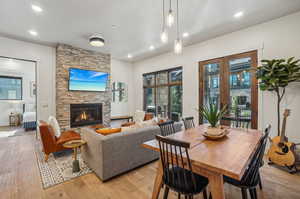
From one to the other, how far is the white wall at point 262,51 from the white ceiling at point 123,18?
0.76ft

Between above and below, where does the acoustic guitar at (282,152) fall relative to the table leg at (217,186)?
below

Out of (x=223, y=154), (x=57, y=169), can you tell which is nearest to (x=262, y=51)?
(x=223, y=154)

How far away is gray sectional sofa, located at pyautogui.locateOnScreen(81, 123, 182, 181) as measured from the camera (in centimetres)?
217

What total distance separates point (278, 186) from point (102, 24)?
184 inches

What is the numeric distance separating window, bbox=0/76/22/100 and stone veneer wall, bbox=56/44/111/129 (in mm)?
4260

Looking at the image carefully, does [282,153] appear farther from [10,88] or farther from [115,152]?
[10,88]

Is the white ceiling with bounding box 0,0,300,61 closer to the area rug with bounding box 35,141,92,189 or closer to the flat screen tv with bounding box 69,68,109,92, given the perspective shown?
the flat screen tv with bounding box 69,68,109,92

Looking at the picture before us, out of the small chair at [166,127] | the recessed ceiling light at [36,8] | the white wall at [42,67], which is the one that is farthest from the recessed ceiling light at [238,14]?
the white wall at [42,67]

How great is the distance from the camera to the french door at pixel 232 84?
3439mm

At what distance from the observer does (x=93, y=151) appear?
2381 mm

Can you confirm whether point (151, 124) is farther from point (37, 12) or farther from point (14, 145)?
point (14, 145)

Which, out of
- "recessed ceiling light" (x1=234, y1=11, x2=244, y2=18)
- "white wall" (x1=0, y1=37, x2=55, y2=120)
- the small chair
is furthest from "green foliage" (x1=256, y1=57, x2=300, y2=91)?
"white wall" (x1=0, y1=37, x2=55, y2=120)

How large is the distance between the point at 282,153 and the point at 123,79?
5.97m

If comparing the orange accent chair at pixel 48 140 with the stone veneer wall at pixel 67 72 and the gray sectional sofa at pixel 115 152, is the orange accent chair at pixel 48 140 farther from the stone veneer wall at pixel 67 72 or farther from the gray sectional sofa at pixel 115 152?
the stone veneer wall at pixel 67 72
